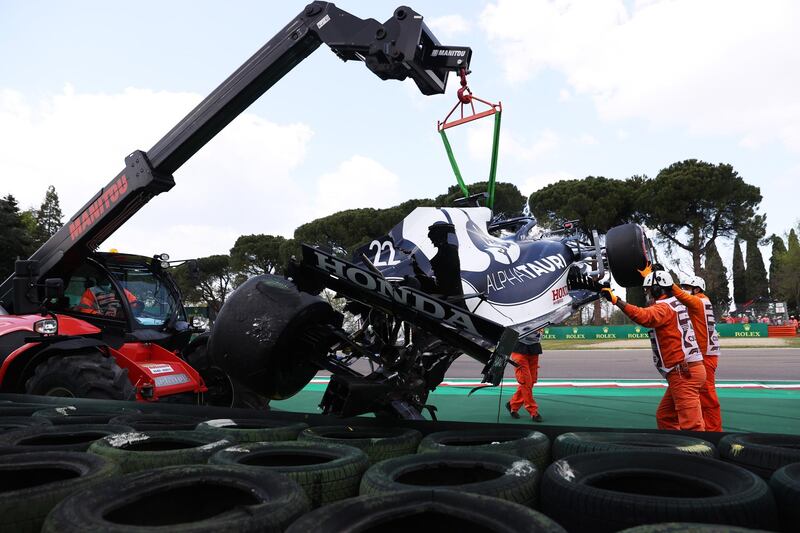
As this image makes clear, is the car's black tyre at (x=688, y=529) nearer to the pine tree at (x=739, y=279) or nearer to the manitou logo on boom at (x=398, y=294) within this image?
the manitou logo on boom at (x=398, y=294)

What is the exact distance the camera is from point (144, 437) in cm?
280

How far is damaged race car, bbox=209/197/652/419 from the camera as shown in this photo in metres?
3.43

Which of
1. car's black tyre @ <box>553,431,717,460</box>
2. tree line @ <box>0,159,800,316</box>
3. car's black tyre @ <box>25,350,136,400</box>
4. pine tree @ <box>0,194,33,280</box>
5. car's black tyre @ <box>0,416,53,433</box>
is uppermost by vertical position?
tree line @ <box>0,159,800,316</box>

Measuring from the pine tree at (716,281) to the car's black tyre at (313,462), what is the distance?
51.7m

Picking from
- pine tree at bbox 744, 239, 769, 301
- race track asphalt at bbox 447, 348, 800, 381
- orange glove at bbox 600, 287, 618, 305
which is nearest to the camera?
orange glove at bbox 600, 287, 618, 305

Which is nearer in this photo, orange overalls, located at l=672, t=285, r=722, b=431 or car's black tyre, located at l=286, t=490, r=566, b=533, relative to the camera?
car's black tyre, located at l=286, t=490, r=566, b=533

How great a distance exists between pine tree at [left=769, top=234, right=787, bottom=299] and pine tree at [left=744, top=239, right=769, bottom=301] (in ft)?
2.29

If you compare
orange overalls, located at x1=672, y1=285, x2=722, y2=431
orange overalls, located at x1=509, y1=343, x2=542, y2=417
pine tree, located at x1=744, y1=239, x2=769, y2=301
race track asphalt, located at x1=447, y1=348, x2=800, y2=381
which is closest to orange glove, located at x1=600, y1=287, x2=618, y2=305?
orange overalls, located at x1=672, y1=285, x2=722, y2=431

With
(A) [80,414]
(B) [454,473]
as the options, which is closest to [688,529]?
(B) [454,473]

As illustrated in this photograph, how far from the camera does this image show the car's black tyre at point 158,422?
3.32m

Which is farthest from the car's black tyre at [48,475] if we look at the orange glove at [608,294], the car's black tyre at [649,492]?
the orange glove at [608,294]

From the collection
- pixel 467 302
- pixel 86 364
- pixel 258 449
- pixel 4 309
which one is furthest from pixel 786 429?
pixel 4 309

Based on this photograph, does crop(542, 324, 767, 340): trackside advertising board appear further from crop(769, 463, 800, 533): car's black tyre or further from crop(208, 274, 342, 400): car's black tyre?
crop(769, 463, 800, 533): car's black tyre

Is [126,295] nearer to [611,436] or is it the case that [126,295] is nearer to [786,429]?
[611,436]
